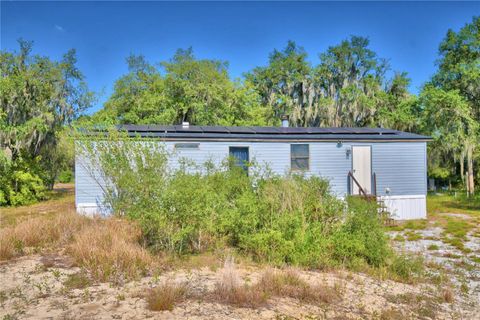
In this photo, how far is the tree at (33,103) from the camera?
50.9 feet

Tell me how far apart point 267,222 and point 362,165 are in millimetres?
7424

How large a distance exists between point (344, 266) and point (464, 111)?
17414 mm

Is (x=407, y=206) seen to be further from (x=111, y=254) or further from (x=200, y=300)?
(x=111, y=254)

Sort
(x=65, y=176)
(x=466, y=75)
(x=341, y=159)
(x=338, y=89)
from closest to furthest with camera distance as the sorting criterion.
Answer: (x=341, y=159) < (x=466, y=75) < (x=338, y=89) < (x=65, y=176)

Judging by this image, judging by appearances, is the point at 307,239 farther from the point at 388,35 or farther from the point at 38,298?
the point at 388,35

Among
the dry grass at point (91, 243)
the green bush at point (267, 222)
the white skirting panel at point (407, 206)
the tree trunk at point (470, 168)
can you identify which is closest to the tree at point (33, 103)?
the dry grass at point (91, 243)

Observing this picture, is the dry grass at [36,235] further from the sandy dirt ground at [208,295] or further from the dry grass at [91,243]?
the sandy dirt ground at [208,295]

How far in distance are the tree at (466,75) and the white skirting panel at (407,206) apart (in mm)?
7949

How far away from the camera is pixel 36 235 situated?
7359mm

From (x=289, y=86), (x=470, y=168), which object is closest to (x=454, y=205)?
(x=470, y=168)

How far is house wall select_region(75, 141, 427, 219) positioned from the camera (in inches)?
481

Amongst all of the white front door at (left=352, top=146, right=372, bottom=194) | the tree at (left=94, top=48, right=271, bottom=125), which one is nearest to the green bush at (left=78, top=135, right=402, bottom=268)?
the white front door at (left=352, top=146, right=372, bottom=194)

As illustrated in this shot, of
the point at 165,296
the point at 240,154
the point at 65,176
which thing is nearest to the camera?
the point at 165,296

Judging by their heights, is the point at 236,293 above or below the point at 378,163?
below
